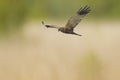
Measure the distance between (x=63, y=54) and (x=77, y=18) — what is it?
220mm

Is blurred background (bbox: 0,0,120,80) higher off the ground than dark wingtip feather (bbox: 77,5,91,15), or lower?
lower

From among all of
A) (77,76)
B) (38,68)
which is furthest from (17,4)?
(77,76)

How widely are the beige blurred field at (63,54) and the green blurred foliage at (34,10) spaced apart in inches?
1.8

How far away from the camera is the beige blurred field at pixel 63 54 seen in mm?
Answer: 1994

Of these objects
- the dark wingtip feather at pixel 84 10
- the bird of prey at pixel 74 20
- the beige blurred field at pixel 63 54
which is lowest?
the beige blurred field at pixel 63 54

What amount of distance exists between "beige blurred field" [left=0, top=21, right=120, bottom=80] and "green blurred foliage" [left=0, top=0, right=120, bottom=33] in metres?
0.05

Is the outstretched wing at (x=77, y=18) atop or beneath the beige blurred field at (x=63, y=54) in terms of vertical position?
atop

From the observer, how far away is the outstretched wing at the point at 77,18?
1.99m

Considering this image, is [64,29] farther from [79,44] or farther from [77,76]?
[77,76]

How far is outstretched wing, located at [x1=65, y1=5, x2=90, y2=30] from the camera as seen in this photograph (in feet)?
6.54

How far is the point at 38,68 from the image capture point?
6.68ft

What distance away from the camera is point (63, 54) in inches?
80.0

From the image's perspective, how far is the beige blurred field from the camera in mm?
1994

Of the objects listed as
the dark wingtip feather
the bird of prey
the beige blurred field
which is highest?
the dark wingtip feather
